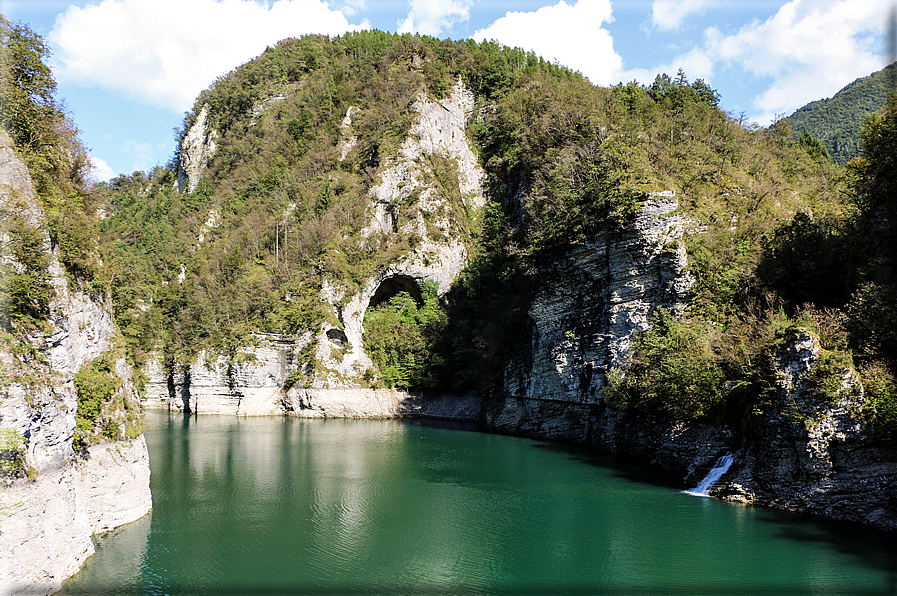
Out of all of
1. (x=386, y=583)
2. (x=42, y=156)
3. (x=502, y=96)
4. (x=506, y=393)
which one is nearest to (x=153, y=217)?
(x=502, y=96)

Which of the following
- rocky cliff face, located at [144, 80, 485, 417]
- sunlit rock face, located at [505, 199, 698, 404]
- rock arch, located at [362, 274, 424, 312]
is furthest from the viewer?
rock arch, located at [362, 274, 424, 312]

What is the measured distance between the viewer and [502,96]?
62.0 meters

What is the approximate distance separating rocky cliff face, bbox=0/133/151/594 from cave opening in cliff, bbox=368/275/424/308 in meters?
35.1

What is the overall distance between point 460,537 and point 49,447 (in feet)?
37.8

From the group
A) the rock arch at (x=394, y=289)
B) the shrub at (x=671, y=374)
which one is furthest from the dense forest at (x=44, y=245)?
the rock arch at (x=394, y=289)

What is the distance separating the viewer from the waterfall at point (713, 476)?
20906mm

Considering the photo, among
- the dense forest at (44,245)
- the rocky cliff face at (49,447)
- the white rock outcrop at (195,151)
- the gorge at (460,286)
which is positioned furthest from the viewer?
the white rock outcrop at (195,151)

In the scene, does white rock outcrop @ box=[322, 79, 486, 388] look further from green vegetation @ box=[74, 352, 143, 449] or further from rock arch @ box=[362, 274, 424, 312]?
green vegetation @ box=[74, 352, 143, 449]

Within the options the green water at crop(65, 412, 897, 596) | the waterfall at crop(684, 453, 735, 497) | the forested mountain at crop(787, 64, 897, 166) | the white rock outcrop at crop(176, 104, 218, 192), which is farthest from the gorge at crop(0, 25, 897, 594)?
the forested mountain at crop(787, 64, 897, 166)

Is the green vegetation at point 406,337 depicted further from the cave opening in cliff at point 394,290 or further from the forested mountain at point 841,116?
the forested mountain at point 841,116

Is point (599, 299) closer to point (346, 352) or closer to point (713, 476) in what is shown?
point (713, 476)

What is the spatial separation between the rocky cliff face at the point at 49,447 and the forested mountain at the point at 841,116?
54037mm

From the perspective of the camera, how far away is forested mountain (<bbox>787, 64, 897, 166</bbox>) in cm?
4847

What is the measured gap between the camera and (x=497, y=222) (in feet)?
175
